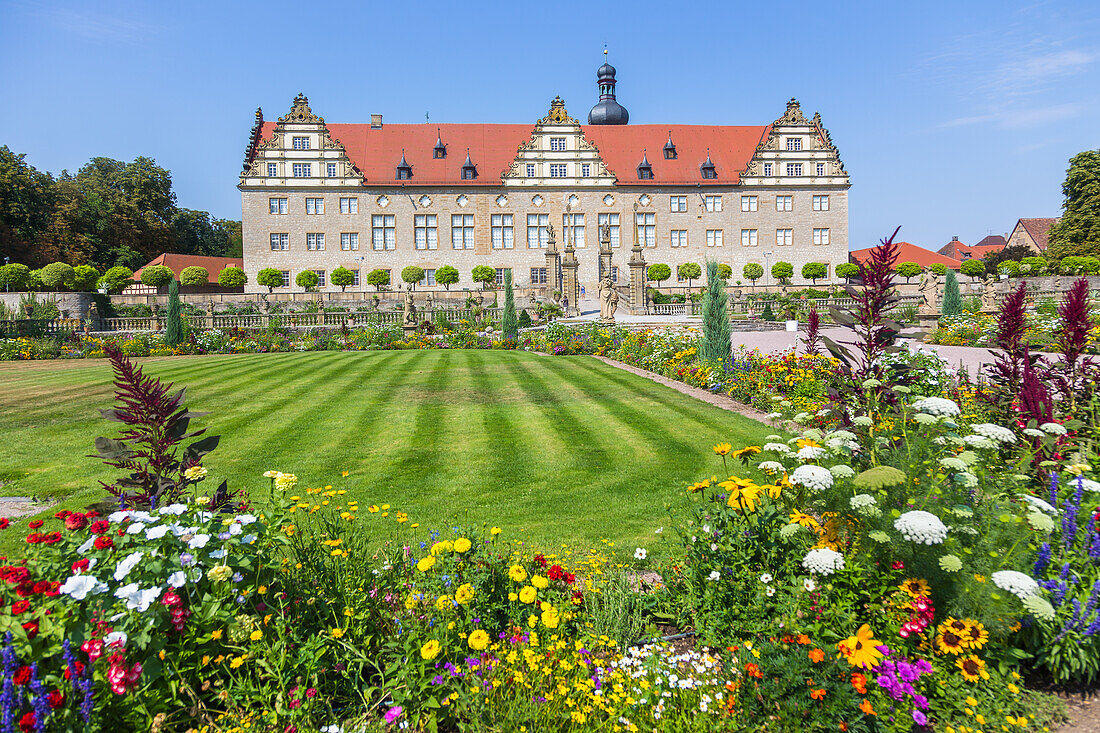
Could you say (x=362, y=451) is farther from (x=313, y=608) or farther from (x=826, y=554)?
(x=826, y=554)

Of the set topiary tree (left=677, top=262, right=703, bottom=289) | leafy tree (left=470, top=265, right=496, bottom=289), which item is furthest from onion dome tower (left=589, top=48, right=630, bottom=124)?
leafy tree (left=470, top=265, right=496, bottom=289)

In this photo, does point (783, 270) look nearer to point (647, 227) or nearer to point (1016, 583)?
point (647, 227)

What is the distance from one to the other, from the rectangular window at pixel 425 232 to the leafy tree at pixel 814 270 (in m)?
30.8

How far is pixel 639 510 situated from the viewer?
6.23 m

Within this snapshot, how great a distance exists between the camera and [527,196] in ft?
164

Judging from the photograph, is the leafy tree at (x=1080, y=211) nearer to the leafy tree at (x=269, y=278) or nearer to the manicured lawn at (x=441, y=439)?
the manicured lawn at (x=441, y=439)

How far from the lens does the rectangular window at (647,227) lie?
51094 millimetres

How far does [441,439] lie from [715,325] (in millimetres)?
7175

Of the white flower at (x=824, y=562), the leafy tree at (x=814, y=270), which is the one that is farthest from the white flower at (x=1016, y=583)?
the leafy tree at (x=814, y=270)

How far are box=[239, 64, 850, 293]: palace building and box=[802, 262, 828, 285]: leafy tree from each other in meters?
1.43

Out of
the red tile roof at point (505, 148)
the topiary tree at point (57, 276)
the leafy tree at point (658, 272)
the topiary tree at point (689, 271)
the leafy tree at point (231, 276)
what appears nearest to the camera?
the topiary tree at point (57, 276)

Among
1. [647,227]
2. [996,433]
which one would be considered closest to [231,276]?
[647,227]

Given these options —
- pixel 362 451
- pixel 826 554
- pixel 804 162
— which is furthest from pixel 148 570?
pixel 804 162

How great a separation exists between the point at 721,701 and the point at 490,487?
433cm
